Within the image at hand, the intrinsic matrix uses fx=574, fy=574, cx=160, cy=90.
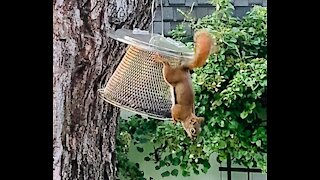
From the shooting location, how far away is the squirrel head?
1.61 meters

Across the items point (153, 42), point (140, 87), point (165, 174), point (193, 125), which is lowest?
point (165, 174)

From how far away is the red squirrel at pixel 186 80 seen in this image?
160 cm

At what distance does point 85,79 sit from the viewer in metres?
1.69

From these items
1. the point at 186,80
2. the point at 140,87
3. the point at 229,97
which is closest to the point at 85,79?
the point at 140,87

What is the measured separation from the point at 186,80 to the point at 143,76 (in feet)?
0.42

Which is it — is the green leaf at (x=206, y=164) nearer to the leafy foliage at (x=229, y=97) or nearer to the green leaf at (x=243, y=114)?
the leafy foliage at (x=229, y=97)

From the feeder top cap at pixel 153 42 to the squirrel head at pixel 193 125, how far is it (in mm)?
171

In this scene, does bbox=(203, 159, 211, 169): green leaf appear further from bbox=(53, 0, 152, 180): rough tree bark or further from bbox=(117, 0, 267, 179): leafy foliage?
bbox=(53, 0, 152, 180): rough tree bark

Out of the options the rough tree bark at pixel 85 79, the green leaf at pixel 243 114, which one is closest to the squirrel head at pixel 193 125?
the green leaf at pixel 243 114

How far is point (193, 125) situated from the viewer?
161 centimetres

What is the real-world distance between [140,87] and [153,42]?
137 millimetres

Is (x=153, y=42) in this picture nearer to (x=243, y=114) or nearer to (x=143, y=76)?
(x=143, y=76)

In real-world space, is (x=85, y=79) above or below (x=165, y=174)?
above
